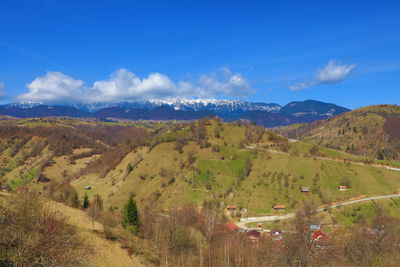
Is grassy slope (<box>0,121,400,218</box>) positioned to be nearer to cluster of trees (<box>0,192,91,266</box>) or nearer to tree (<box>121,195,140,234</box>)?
tree (<box>121,195,140,234</box>)

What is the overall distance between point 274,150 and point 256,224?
7075cm

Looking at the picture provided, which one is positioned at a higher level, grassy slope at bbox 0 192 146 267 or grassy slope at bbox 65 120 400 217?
grassy slope at bbox 0 192 146 267

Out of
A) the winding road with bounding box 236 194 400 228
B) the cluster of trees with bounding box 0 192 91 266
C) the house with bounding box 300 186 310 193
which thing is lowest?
the winding road with bounding box 236 194 400 228

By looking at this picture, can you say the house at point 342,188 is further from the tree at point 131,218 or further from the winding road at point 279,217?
the tree at point 131,218

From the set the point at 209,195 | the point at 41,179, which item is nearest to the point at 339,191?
the point at 209,195

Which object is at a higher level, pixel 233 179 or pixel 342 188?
pixel 342 188

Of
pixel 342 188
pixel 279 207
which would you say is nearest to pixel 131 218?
pixel 279 207

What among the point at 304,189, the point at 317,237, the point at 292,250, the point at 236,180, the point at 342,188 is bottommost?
the point at 236,180

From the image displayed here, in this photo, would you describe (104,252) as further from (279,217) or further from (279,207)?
(279,207)

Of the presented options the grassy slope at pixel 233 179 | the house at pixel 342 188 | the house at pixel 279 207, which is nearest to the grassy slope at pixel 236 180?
the grassy slope at pixel 233 179

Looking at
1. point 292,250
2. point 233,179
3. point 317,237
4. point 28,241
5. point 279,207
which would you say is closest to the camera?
point 28,241

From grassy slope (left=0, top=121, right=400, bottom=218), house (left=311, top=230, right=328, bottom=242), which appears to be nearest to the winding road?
grassy slope (left=0, top=121, right=400, bottom=218)

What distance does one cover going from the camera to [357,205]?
95188 millimetres

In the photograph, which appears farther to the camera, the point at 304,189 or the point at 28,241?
the point at 304,189
